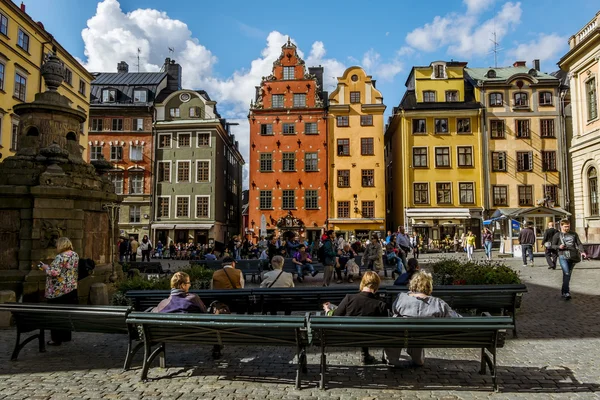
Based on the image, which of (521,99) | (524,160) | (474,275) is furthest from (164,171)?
(474,275)

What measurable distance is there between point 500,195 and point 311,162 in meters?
16.4

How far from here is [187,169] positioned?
4138cm

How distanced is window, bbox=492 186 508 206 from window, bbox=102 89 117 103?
35.2 metres

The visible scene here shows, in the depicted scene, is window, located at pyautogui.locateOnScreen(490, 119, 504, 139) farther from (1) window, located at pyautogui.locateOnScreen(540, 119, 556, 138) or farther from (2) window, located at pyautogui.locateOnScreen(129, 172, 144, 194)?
(2) window, located at pyautogui.locateOnScreen(129, 172, 144, 194)

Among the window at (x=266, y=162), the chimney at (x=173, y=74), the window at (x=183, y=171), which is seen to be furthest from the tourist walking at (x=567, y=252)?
the chimney at (x=173, y=74)

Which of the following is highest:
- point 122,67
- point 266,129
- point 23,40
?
point 122,67

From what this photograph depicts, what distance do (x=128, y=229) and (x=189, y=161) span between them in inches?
316

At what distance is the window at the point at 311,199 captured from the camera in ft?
130

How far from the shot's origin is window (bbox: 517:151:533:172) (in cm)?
3978

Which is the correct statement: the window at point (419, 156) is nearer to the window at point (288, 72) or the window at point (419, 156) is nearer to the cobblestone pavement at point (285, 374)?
the window at point (288, 72)

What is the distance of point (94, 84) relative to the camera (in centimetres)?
4475

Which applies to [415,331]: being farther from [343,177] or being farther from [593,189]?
[343,177]

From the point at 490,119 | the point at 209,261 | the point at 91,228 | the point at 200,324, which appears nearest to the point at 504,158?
the point at 490,119

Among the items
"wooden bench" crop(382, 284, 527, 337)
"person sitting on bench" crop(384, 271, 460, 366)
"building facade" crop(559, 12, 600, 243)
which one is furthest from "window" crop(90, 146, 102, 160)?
"person sitting on bench" crop(384, 271, 460, 366)
